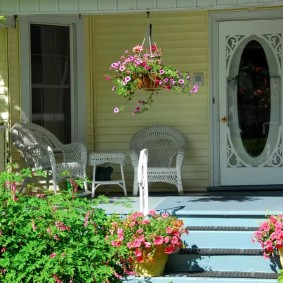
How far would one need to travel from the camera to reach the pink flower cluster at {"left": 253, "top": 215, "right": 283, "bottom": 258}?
18.3 ft

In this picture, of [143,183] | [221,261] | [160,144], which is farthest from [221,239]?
[160,144]

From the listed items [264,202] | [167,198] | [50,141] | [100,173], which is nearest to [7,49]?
[50,141]

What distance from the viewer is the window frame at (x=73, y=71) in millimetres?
8641

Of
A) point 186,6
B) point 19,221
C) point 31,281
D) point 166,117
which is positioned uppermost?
point 186,6

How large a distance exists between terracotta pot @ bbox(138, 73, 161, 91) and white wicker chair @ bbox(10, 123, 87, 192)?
1.59m

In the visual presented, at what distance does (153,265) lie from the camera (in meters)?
5.71

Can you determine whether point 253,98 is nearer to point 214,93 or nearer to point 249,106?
point 249,106

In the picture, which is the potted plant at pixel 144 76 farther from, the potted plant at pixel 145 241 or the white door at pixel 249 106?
the white door at pixel 249 106

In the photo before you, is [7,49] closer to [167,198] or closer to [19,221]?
[167,198]

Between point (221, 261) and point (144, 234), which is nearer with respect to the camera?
point (144, 234)

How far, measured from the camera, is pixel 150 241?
222 inches

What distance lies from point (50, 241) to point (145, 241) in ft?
2.72

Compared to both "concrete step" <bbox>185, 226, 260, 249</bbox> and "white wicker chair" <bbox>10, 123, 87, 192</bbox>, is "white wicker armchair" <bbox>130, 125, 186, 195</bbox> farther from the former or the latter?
"concrete step" <bbox>185, 226, 260, 249</bbox>

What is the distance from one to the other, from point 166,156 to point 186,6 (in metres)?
2.69
